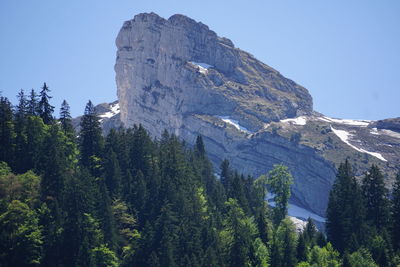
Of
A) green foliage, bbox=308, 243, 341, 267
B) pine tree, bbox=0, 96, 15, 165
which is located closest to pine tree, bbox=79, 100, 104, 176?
pine tree, bbox=0, 96, 15, 165

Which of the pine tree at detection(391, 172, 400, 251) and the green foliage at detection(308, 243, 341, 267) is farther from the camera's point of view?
the pine tree at detection(391, 172, 400, 251)

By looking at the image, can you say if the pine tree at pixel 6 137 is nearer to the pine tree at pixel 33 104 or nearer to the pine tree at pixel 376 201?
the pine tree at pixel 33 104

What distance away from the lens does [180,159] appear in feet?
388

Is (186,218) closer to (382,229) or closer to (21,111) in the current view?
(382,229)

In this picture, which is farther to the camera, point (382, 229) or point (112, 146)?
point (112, 146)

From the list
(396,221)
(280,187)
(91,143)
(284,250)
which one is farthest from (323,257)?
(91,143)

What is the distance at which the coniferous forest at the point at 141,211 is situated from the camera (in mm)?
90688

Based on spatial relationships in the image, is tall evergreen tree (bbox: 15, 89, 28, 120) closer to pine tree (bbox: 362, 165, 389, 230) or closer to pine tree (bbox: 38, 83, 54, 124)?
pine tree (bbox: 38, 83, 54, 124)

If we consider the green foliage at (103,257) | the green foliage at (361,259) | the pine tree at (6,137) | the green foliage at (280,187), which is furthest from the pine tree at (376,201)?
the pine tree at (6,137)

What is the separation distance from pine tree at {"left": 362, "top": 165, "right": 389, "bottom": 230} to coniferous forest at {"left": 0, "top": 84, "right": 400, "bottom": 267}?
0.16 metres

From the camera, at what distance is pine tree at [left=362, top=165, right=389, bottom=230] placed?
363ft

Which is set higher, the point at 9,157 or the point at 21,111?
the point at 21,111

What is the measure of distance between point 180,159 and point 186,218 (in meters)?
17.3

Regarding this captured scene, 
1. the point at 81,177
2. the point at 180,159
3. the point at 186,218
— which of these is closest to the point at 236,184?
the point at 180,159
